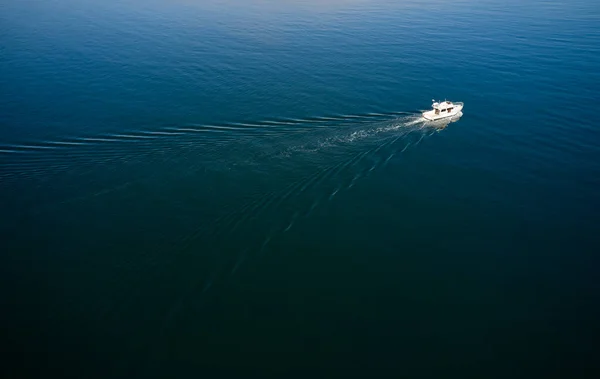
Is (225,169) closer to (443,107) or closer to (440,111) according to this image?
(440,111)

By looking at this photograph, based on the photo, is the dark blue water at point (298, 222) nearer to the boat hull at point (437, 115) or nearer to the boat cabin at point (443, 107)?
the boat hull at point (437, 115)

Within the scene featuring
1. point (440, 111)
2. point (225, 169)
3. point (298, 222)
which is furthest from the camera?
point (440, 111)

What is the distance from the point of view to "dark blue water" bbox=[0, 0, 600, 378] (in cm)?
2228

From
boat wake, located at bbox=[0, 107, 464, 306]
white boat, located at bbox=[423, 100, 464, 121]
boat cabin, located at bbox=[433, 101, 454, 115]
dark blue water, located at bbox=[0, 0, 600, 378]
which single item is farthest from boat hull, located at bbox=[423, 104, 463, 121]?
boat wake, located at bbox=[0, 107, 464, 306]

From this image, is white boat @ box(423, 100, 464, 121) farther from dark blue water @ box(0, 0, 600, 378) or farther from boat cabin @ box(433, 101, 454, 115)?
dark blue water @ box(0, 0, 600, 378)

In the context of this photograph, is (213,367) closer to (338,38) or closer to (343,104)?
(343,104)

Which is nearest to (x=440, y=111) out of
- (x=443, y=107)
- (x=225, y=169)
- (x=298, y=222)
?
(x=443, y=107)

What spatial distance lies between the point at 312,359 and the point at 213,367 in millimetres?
5419

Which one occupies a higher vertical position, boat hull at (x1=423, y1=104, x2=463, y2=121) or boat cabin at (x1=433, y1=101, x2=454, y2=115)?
boat cabin at (x1=433, y1=101, x2=454, y2=115)

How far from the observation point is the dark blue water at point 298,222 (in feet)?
73.1

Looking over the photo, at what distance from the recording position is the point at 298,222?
95.7 ft

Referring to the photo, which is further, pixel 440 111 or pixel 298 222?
pixel 440 111

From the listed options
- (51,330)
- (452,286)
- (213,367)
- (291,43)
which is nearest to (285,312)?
(213,367)

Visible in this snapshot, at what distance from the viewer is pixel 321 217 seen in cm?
2989
